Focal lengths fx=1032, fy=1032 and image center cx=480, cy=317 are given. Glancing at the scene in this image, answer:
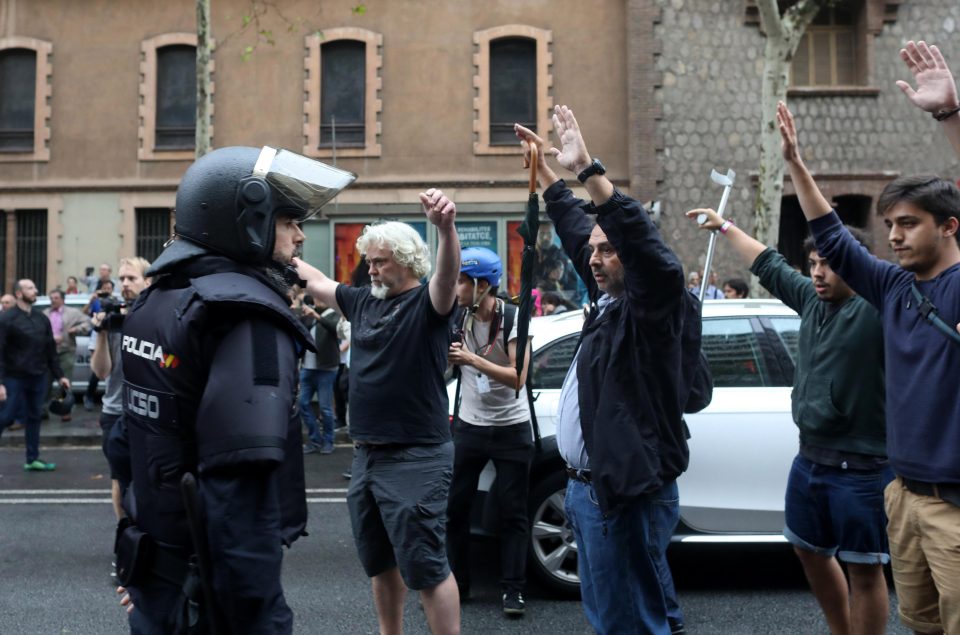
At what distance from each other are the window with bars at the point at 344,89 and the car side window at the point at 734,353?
15468 millimetres

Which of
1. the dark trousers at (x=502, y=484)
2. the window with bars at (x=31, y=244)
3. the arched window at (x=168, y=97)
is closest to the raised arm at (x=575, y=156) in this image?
the dark trousers at (x=502, y=484)

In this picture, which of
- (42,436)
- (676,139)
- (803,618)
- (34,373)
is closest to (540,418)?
(803,618)

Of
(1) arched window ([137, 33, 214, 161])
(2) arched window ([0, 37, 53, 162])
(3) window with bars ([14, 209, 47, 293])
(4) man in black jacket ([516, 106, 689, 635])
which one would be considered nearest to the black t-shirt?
(4) man in black jacket ([516, 106, 689, 635])

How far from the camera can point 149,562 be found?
2.55m

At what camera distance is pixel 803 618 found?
557cm

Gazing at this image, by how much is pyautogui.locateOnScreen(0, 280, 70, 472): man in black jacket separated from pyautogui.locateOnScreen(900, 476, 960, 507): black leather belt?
9568 mm

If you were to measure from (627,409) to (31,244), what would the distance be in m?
20.5

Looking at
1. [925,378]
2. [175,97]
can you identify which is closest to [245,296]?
[925,378]

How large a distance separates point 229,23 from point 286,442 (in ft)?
64.9

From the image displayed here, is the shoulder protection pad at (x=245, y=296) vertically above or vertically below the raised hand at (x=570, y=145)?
below

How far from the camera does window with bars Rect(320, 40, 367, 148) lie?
20.8 meters

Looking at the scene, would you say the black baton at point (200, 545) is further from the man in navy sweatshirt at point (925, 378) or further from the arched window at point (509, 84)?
the arched window at point (509, 84)

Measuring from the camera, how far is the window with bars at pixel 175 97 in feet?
69.6

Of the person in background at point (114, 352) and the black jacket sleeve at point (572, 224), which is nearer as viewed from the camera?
the black jacket sleeve at point (572, 224)
